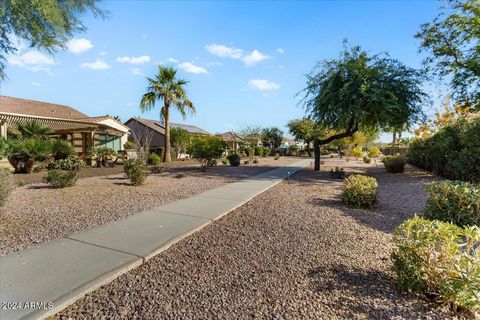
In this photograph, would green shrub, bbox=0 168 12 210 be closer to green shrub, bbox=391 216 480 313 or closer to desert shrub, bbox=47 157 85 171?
green shrub, bbox=391 216 480 313

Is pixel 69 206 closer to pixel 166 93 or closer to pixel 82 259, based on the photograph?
pixel 82 259

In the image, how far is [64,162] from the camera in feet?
44.3

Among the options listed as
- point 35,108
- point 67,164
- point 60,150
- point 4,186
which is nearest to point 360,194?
point 4,186

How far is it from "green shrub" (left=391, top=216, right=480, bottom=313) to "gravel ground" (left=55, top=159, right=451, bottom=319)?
7.6 inches

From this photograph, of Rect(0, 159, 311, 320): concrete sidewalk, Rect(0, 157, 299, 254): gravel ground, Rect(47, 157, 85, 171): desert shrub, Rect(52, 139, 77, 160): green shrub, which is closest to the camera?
Rect(0, 159, 311, 320): concrete sidewalk

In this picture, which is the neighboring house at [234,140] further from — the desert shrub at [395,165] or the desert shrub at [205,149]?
the desert shrub at [395,165]

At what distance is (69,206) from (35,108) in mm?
19457

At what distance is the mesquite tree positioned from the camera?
40.7ft

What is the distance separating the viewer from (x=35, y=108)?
20516 mm

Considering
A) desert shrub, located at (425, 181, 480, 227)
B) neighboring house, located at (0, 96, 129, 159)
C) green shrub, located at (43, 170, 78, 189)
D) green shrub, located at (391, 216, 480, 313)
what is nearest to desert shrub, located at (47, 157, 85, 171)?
neighboring house, located at (0, 96, 129, 159)

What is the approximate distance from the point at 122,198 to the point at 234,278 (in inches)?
216

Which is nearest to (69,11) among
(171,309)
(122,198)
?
(122,198)

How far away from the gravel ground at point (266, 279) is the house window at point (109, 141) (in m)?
22.4

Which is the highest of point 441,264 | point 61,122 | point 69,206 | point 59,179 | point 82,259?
point 61,122
